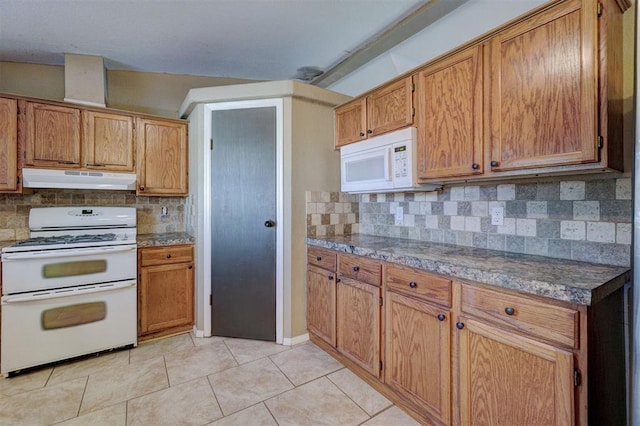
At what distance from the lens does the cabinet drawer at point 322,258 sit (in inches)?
89.2

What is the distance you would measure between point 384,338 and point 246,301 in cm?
132

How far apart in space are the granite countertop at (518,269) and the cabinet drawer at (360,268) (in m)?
0.05

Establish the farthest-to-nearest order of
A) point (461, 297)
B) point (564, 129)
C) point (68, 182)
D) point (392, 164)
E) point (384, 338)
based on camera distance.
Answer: point (68, 182) → point (392, 164) → point (384, 338) → point (461, 297) → point (564, 129)

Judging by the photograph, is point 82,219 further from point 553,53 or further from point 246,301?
point 553,53

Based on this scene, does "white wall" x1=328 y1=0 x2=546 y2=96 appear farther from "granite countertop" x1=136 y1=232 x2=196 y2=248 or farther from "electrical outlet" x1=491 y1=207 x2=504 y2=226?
"granite countertop" x1=136 y1=232 x2=196 y2=248

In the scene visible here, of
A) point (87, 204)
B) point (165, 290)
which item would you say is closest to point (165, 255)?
point (165, 290)

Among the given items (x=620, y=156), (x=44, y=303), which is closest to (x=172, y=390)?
(x=44, y=303)

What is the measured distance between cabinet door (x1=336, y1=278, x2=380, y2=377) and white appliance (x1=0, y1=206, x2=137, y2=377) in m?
1.75

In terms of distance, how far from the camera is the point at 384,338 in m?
1.81

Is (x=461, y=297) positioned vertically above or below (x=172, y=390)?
above

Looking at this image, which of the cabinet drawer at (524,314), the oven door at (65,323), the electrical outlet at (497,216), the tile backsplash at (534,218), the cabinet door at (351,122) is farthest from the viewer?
the cabinet door at (351,122)

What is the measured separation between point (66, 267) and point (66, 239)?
306mm

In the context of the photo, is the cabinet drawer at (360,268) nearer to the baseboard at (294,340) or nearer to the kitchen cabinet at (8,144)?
the baseboard at (294,340)

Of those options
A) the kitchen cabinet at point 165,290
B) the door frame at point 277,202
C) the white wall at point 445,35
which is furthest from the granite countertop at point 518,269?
the kitchen cabinet at point 165,290
